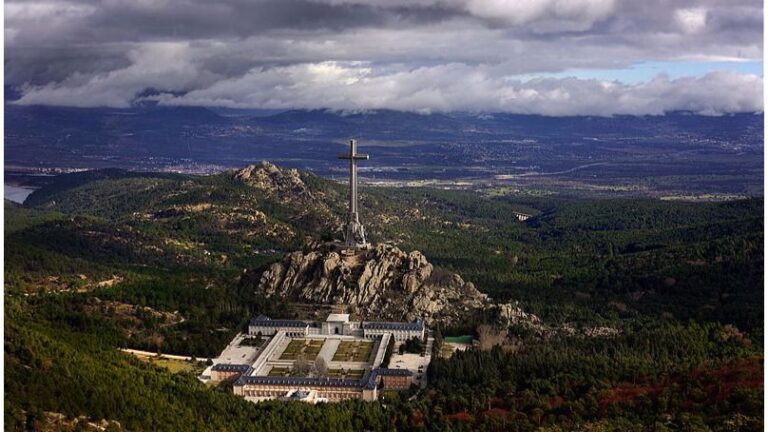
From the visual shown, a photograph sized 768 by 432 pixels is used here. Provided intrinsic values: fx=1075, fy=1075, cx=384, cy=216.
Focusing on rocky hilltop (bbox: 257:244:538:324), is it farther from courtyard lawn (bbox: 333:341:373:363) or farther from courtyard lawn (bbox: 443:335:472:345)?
courtyard lawn (bbox: 333:341:373:363)

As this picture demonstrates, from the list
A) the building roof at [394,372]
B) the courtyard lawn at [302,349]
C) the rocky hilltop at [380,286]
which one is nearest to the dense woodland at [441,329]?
the building roof at [394,372]

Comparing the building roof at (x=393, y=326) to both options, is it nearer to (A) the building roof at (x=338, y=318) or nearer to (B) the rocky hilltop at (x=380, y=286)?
(A) the building roof at (x=338, y=318)

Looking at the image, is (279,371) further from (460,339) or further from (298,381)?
(460,339)

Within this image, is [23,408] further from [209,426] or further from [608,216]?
[608,216]

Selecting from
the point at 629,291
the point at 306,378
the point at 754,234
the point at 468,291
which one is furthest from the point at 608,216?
the point at 306,378

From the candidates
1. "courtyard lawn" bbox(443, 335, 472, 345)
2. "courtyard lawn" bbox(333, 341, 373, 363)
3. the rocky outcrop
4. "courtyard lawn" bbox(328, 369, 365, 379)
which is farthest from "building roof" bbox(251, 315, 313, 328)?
the rocky outcrop
